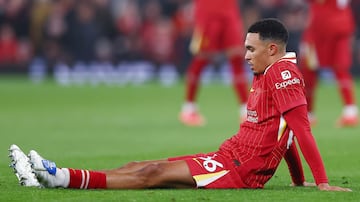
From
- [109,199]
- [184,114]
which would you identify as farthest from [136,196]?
[184,114]

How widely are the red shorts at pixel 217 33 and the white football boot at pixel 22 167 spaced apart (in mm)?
8682

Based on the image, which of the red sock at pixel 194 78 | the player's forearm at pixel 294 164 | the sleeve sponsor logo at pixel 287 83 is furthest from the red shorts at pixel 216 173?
the red sock at pixel 194 78

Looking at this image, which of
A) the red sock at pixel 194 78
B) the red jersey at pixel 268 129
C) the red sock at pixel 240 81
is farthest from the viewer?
the red sock at pixel 194 78

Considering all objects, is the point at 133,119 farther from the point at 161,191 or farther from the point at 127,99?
the point at 161,191

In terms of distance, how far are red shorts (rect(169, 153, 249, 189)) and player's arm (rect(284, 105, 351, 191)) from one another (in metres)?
0.59

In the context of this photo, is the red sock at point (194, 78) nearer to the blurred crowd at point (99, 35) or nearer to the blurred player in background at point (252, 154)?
the blurred player in background at point (252, 154)

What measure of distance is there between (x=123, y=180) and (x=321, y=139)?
621 cm

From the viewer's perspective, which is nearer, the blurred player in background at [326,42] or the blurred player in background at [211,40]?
the blurred player in background at [326,42]

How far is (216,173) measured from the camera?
8.27 metres

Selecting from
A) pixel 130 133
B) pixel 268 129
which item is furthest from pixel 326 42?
pixel 268 129

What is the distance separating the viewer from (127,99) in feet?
74.1

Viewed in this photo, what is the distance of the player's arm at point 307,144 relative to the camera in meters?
7.90

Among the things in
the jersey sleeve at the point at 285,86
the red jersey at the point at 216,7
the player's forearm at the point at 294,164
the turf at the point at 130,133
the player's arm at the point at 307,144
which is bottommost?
the turf at the point at 130,133

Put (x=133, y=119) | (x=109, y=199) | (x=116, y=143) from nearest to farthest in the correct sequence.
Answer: (x=109, y=199)
(x=116, y=143)
(x=133, y=119)
